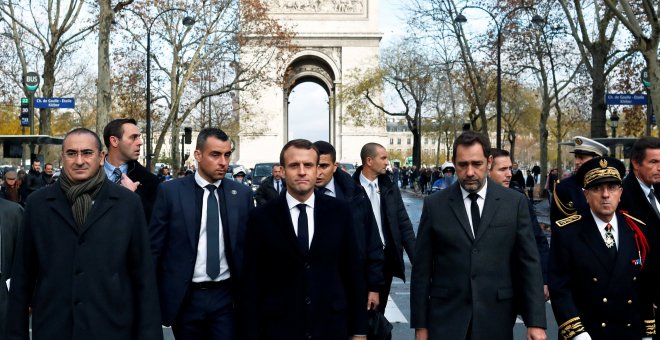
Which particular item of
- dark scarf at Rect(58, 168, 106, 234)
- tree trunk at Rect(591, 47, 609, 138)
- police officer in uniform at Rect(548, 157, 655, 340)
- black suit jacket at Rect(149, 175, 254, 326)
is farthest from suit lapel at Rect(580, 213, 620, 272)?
tree trunk at Rect(591, 47, 609, 138)

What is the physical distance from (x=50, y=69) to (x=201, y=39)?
693 centimetres

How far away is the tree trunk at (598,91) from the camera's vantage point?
88.0 ft

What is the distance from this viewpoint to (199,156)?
19.7 ft

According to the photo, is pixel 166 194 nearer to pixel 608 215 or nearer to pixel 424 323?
pixel 424 323

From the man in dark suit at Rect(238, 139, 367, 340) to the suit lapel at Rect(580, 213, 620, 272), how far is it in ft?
4.47

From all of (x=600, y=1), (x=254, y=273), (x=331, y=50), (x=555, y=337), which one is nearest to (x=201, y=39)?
(x=600, y=1)

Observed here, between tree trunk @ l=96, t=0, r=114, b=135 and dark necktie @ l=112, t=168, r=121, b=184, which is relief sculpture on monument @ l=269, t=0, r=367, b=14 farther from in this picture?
dark necktie @ l=112, t=168, r=121, b=184

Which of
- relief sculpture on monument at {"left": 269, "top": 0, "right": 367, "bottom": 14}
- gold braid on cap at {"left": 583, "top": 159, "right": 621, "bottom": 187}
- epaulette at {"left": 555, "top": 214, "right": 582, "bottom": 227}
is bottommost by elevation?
epaulette at {"left": 555, "top": 214, "right": 582, "bottom": 227}

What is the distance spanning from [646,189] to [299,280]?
2.91 meters

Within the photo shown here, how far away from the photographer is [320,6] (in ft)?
197

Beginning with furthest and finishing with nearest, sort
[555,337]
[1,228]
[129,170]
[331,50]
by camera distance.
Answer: [331,50] < [555,337] < [129,170] < [1,228]

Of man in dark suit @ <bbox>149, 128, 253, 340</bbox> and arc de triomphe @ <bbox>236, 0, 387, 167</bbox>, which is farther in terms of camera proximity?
arc de triomphe @ <bbox>236, 0, 387, 167</bbox>

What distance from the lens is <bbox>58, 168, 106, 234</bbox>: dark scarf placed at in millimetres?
4852

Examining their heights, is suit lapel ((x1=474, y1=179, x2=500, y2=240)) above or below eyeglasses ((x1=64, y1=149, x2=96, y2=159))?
below
